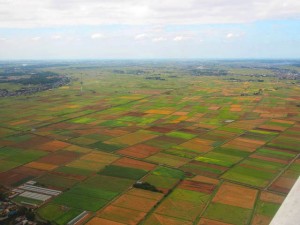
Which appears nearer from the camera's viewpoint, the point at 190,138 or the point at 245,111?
the point at 190,138

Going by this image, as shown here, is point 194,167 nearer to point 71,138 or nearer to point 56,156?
point 56,156

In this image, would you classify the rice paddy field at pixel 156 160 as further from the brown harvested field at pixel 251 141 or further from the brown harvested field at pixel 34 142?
the brown harvested field at pixel 251 141

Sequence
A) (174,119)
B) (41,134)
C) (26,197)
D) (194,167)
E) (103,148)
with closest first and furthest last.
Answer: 1. (26,197)
2. (194,167)
3. (103,148)
4. (41,134)
5. (174,119)

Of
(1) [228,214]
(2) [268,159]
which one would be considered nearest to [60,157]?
(1) [228,214]

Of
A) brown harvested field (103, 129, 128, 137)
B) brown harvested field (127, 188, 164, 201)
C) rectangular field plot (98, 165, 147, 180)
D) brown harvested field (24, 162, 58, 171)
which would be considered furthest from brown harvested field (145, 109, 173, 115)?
brown harvested field (127, 188, 164, 201)

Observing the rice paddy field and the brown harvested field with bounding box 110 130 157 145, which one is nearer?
the rice paddy field

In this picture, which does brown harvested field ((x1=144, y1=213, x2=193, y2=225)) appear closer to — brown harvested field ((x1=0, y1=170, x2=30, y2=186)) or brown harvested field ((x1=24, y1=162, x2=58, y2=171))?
brown harvested field ((x1=0, y1=170, x2=30, y2=186))

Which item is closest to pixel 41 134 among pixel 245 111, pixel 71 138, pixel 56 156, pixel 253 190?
pixel 71 138
